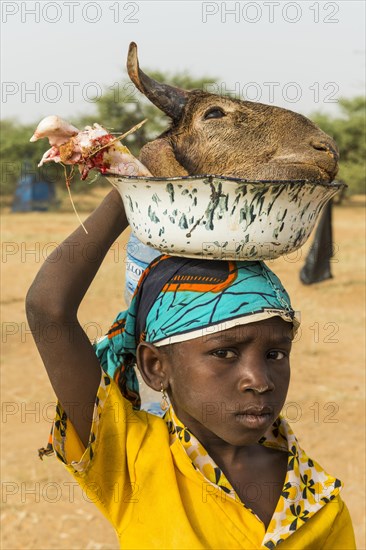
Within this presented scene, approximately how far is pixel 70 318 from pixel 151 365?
10.2 inches

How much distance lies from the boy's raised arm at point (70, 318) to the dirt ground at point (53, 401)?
2.58 meters

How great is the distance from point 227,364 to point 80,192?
21.5m

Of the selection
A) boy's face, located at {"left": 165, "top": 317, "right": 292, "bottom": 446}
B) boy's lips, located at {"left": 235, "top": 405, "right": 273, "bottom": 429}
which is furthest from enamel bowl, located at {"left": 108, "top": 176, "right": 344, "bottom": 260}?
boy's lips, located at {"left": 235, "top": 405, "right": 273, "bottom": 429}

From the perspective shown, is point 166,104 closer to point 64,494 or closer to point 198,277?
point 198,277

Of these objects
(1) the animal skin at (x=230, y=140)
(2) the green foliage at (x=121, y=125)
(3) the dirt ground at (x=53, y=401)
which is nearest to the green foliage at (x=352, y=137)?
(2) the green foliage at (x=121, y=125)

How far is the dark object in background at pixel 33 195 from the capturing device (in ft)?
68.5

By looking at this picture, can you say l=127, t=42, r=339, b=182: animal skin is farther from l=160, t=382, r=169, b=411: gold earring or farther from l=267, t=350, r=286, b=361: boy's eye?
l=160, t=382, r=169, b=411: gold earring

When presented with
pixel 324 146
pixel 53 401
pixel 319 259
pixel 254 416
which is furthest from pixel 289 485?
pixel 319 259

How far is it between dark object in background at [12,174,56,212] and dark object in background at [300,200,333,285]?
11357 mm

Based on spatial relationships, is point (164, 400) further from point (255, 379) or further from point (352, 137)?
point (352, 137)

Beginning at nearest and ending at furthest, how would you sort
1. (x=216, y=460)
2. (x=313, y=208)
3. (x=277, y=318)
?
(x=313, y=208), (x=277, y=318), (x=216, y=460)

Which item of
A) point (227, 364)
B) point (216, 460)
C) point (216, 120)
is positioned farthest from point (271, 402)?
point (216, 120)

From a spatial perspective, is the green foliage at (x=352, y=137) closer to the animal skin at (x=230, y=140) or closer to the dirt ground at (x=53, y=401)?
the dirt ground at (x=53, y=401)

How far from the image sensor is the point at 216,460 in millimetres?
1934
